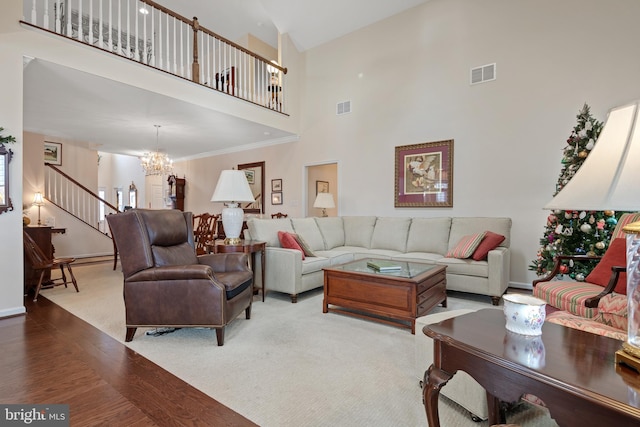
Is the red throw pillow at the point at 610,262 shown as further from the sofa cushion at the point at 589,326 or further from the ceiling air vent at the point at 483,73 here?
the ceiling air vent at the point at 483,73

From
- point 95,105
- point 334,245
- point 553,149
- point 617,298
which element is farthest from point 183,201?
point 617,298

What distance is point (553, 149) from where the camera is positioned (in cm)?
408

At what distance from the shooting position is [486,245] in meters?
3.73

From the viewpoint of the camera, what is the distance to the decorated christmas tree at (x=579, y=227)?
3055 mm

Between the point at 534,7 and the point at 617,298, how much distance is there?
425 cm

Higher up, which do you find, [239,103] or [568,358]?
[239,103]

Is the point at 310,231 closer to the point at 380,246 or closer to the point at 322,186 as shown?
the point at 380,246

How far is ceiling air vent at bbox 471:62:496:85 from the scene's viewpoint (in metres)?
4.53

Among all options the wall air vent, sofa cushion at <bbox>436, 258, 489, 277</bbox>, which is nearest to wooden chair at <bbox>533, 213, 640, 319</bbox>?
sofa cushion at <bbox>436, 258, 489, 277</bbox>

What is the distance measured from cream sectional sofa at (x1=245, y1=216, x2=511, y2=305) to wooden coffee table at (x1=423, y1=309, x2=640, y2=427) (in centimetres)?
255

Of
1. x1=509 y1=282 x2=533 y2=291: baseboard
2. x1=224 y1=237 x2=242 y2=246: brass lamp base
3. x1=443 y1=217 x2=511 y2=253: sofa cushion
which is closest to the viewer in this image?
x1=224 y1=237 x2=242 y2=246: brass lamp base

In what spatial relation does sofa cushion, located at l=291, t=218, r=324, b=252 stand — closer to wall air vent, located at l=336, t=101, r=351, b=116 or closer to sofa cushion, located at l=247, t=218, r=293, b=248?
sofa cushion, located at l=247, t=218, r=293, b=248

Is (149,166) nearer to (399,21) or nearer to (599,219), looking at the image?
(399,21)

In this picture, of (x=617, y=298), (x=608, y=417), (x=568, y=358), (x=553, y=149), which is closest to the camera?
(x=608, y=417)
